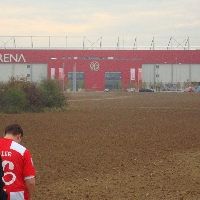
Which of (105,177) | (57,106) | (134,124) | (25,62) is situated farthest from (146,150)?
(25,62)

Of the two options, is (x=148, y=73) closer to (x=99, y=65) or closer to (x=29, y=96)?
(x=99, y=65)

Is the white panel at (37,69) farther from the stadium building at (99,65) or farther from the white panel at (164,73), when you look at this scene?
the white panel at (164,73)

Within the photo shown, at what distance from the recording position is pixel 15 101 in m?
37.0

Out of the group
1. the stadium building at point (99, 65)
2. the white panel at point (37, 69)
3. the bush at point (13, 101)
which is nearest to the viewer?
the bush at point (13, 101)

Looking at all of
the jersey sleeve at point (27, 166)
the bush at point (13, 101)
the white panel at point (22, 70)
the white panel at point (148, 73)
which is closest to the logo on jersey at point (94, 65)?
the white panel at point (22, 70)

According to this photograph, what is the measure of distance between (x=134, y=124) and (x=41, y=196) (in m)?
15.6

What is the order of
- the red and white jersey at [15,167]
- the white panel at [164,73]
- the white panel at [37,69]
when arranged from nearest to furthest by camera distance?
the red and white jersey at [15,167], the white panel at [37,69], the white panel at [164,73]

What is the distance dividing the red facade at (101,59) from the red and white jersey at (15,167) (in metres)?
93.4

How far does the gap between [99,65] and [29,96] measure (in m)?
63.7

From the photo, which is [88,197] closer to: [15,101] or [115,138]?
[115,138]

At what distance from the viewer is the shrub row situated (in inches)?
1454

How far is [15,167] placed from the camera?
592cm

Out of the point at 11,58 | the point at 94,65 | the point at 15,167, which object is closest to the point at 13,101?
the point at 15,167

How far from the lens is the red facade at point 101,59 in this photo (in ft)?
326
